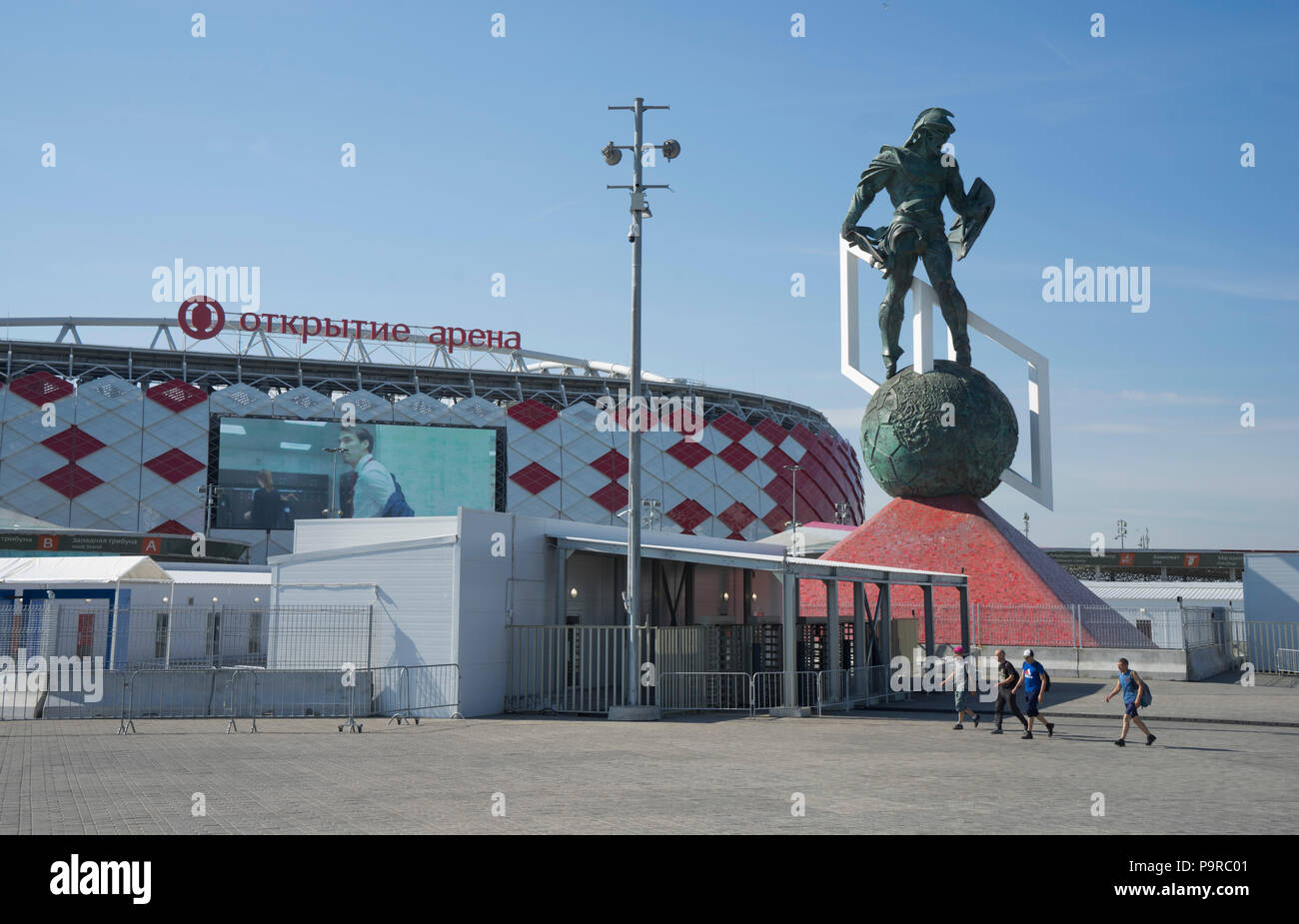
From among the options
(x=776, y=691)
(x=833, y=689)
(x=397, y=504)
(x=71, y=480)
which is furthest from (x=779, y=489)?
(x=833, y=689)

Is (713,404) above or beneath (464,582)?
above

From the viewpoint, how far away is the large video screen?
2490 inches

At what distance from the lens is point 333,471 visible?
211ft

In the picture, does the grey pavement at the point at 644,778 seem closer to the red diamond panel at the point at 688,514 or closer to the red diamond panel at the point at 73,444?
the red diamond panel at the point at 73,444

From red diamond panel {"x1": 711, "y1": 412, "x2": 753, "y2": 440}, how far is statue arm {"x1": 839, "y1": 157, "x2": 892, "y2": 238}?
123 feet

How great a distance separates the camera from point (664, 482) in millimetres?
71188

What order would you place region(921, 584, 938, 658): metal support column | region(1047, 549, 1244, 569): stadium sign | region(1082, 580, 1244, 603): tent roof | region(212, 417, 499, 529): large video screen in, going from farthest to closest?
region(1047, 549, 1244, 569): stadium sign → region(212, 417, 499, 529): large video screen → region(1082, 580, 1244, 603): tent roof → region(921, 584, 938, 658): metal support column

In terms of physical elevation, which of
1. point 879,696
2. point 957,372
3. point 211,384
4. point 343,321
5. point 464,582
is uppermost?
point 343,321

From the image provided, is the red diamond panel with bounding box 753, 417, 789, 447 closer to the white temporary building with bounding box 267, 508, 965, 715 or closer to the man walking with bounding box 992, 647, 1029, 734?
the white temporary building with bounding box 267, 508, 965, 715

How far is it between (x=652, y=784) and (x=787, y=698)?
9217mm

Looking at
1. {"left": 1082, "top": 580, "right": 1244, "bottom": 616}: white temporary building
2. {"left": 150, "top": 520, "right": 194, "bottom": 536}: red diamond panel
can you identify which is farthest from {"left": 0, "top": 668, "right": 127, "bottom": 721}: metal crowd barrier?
{"left": 1082, "top": 580, "right": 1244, "bottom": 616}: white temporary building

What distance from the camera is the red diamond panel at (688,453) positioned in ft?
237
